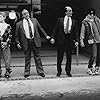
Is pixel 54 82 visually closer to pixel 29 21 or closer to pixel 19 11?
pixel 29 21

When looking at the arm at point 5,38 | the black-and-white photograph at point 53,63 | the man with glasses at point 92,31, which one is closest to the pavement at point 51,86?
the black-and-white photograph at point 53,63

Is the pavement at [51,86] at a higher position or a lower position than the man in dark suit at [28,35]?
lower

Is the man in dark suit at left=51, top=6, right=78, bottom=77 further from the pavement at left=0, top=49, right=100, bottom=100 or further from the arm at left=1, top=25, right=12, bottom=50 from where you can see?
the arm at left=1, top=25, right=12, bottom=50

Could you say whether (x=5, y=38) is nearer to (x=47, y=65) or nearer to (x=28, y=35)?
(x=28, y=35)

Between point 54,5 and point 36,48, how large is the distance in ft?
15.2

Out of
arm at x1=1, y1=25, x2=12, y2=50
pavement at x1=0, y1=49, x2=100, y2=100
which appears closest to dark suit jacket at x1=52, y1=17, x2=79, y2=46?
pavement at x1=0, y1=49, x2=100, y2=100

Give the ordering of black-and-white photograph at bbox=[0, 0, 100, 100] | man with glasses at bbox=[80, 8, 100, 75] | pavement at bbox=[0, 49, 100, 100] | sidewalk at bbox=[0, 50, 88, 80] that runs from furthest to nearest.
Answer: sidewalk at bbox=[0, 50, 88, 80], man with glasses at bbox=[80, 8, 100, 75], black-and-white photograph at bbox=[0, 0, 100, 100], pavement at bbox=[0, 49, 100, 100]

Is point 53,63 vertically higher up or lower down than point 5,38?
lower down

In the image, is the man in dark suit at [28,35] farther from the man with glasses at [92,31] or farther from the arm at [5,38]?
the man with glasses at [92,31]

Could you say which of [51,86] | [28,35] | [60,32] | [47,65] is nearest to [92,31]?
[60,32]

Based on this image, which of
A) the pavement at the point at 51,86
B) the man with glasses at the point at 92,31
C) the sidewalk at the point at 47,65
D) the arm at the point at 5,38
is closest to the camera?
the pavement at the point at 51,86

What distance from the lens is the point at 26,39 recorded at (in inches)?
280

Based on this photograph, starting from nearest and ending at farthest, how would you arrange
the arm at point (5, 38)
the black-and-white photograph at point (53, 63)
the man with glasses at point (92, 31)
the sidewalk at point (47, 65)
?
the black-and-white photograph at point (53, 63), the arm at point (5, 38), the man with glasses at point (92, 31), the sidewalk at point (47, 65)

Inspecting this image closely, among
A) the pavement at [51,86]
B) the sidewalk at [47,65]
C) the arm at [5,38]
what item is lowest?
the pavement at [51,86]
